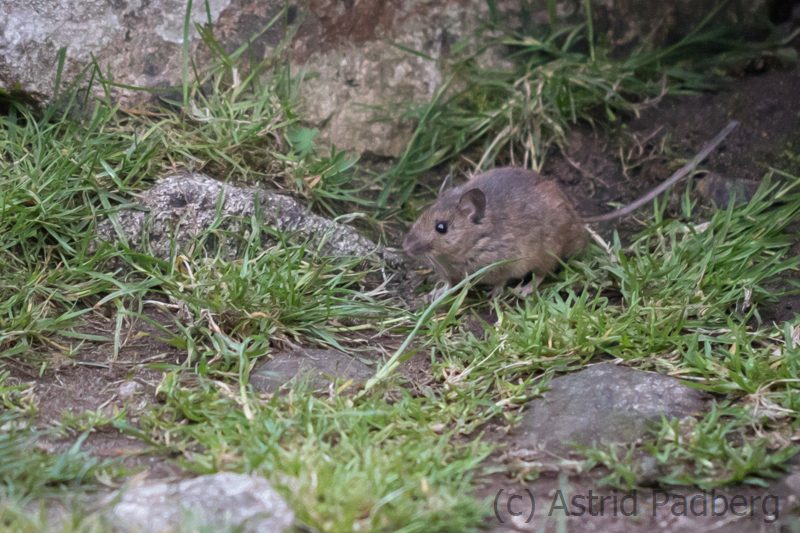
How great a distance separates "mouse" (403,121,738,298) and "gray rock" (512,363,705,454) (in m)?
1.14

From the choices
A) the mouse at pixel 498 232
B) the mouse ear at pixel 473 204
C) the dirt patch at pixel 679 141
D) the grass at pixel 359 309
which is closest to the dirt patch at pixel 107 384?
the grass at pixel 359 309

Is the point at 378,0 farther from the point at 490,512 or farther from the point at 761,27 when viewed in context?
the point at 490,512

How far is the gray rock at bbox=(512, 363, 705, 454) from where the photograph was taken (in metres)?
4.20

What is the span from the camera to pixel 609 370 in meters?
4.62

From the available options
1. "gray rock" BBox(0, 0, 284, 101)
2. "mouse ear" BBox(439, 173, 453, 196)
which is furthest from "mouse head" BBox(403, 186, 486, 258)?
"gray rock" BBox(0, 0, 284, 101)

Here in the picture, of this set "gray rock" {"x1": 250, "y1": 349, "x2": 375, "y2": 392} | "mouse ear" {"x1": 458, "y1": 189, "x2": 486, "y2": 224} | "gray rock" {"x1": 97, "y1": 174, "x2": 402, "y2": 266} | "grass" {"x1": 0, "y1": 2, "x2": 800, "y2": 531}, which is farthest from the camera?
"mouse ear" {"x1": 458, "y1": 189, "x2": 486, "y2": 224}

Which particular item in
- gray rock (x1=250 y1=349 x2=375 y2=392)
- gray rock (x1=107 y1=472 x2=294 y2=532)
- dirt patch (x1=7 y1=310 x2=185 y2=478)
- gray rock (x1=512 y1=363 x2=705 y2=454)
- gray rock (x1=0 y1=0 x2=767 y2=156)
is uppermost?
gray rock (x1=0 y1=0 x2=767 y2=156)

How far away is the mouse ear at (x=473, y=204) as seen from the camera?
560cm

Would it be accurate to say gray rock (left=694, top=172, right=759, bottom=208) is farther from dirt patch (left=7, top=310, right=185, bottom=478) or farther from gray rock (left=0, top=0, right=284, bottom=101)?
dirt patch (left=7, top=310, right=185, bottom=478)

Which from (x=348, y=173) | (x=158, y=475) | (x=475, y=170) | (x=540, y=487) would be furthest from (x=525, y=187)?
(x=158, y=475)

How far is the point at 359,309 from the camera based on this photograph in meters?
5.17

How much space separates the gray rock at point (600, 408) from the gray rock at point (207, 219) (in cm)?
166

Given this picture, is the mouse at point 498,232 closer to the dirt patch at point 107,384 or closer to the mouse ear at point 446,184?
the mouse ear at point 446,184

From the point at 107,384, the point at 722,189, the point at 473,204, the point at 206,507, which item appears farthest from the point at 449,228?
the point at 206,507
